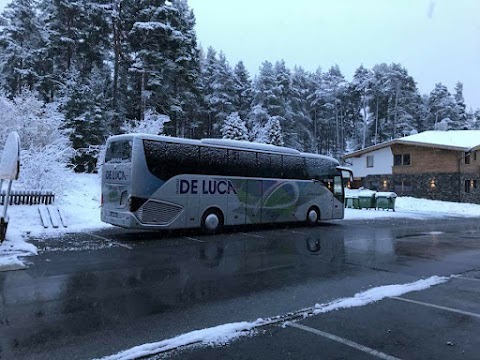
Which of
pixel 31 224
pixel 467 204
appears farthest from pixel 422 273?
pixel 467 204

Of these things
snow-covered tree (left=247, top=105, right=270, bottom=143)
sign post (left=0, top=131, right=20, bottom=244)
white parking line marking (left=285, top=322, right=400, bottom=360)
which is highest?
snow-covered tree (left=247, top=105, right=270, bottom=143)

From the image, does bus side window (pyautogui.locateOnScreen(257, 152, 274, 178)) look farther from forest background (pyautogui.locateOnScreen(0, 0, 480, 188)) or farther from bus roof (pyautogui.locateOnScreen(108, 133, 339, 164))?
forest background (pyautogui.locateOnScreen(0, 0, 480, 188))

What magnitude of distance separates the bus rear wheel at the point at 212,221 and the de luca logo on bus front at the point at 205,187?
2.43ft

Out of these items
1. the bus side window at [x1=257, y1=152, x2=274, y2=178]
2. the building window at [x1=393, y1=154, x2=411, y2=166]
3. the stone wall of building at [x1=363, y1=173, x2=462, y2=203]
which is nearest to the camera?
the bus side window at [x1=257, y1=152, x2=274, y2=178]

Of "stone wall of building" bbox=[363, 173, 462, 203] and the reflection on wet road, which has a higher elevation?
"stone wall of building" bbox=[363, 173, 462, 203]

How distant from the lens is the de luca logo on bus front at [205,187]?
14797 mm

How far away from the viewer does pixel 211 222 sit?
15.8 meters

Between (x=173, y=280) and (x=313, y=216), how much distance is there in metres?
12.6

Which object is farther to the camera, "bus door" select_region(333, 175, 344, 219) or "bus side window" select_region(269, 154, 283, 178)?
"bus door" select_region(333, 175, 344, 219)

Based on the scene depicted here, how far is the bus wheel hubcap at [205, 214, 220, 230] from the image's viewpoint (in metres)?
15.7

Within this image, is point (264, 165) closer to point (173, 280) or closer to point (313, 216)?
point (313, 216)

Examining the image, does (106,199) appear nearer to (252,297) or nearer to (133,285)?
(133,285)

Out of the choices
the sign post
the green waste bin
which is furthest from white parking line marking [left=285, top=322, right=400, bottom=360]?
the green waste bin

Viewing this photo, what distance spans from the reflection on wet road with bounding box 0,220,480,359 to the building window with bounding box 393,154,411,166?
31654mm
